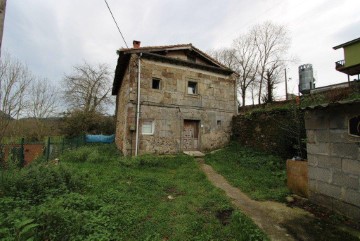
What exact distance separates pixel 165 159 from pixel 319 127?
685 centimetres

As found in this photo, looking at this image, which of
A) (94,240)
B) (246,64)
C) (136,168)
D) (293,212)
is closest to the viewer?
(94,240)

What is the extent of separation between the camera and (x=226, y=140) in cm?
1363

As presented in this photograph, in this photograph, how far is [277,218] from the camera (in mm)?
4352

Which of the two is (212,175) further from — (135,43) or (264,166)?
(135,43)

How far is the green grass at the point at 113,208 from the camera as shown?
3656 mm

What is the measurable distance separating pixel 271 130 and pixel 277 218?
299 inches

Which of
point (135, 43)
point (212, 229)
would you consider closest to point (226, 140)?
point (135, 43)

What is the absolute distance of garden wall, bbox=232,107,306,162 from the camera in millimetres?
9538

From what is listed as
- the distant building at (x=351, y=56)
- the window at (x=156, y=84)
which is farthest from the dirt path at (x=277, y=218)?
the distant building at (x=351, y=56)

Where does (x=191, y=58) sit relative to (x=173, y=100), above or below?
above

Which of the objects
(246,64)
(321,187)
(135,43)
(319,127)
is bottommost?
(321,187)

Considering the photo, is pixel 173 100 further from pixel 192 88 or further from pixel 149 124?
pixel 149 124

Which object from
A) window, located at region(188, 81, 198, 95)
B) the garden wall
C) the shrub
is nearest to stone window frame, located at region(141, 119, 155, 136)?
window, located at region(188, 81, 198, 95)

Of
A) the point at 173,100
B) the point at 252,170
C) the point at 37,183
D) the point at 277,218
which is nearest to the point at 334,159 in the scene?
the point at 277,218
